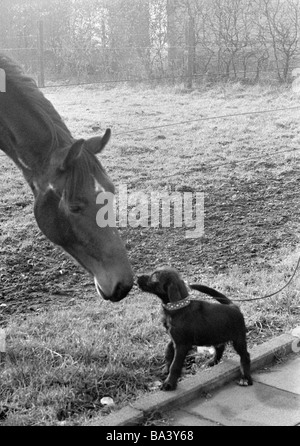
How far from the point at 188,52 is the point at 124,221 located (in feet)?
18.9

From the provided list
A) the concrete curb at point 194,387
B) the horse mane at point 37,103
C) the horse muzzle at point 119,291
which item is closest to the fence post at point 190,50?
the concrete curb at point 194,387

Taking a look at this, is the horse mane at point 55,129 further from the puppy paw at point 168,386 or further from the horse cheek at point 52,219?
the puppy paw at point 168,386

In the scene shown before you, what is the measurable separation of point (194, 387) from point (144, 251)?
7.97 ft

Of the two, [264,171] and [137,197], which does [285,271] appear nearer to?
[137,197]

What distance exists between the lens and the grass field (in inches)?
130

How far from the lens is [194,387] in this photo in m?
3.20

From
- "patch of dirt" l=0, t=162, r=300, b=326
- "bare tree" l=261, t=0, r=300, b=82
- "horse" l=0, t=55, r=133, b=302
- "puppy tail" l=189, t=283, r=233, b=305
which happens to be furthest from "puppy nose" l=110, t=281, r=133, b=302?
"bare tree" l=261, t=0, r=300, b=82

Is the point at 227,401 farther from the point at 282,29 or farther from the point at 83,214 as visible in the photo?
the point at 282,29

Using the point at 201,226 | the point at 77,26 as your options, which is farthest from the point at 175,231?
the point at 77,26

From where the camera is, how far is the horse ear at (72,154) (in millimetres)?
2601

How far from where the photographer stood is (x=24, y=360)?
3457 millimetres

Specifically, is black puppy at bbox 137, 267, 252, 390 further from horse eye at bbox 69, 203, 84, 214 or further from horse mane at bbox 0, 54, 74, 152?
→ horse mane at bbox 0, 54, 74, 152

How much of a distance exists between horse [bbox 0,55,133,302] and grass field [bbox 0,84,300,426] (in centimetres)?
77

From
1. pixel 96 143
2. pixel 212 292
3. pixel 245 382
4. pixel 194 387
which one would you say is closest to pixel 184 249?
pixel 212 292
